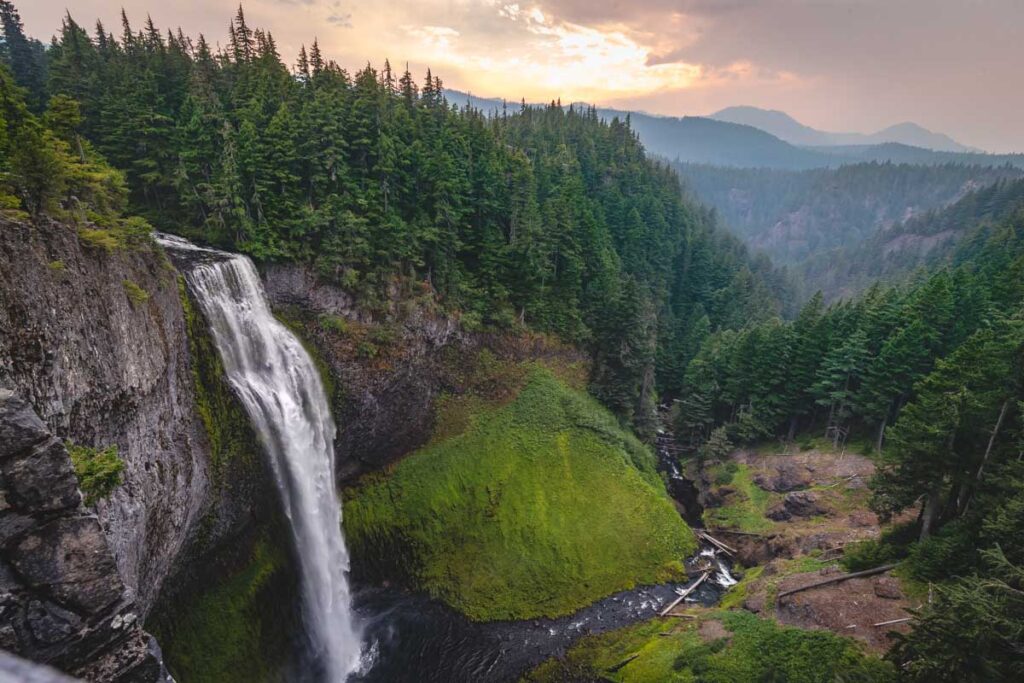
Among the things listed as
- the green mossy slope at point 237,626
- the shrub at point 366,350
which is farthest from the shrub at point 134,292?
the shrub at point 366,350

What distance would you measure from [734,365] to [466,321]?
104ft

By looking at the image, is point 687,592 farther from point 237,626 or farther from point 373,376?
point 237,626

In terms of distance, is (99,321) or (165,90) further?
(165,90)

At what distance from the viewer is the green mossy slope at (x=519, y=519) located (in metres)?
33.7

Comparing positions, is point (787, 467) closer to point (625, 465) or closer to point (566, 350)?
point (625, 465)

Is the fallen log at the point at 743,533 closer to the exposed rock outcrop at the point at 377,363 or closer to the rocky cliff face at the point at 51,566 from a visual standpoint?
the exposed rock outcrop at the point at 377,363

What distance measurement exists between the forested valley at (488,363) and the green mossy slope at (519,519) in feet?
0.57

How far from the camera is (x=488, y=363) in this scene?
1784 inches

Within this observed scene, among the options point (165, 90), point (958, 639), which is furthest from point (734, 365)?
point (165, 90)

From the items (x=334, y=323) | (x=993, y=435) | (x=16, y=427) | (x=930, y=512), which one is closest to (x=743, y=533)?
(x=930, y=512)

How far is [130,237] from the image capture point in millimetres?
21516

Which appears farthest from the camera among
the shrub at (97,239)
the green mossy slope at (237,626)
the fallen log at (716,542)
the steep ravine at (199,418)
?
the fallen log at (716,542)

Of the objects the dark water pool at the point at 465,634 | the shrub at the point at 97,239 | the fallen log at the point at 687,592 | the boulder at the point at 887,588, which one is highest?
the shrub at the point at 97,239

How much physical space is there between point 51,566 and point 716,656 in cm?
2765
